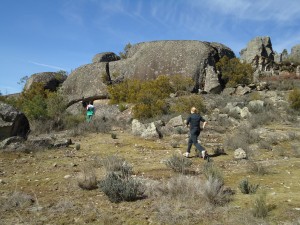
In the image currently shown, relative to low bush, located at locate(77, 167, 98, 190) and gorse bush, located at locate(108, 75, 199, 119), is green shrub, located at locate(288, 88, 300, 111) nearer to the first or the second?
gorse bush, located at locate(108, 75, 199, 119)

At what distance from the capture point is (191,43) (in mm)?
28500

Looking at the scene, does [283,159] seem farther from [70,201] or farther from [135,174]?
[70,201]

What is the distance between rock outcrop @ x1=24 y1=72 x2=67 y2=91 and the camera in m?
32.5

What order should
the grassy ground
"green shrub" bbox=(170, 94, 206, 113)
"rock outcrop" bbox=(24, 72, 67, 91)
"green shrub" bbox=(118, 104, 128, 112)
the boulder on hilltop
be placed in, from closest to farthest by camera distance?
the grassy ground < "green shrub" bbox=(170, 94, 206, 113) < "green shrub" bbox=(118, 104, 128, 112) < the boulder on hilltop < "rock outcrop" bbox=(24, 72, 67, 91)

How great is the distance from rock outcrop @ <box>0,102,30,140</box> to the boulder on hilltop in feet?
52.6

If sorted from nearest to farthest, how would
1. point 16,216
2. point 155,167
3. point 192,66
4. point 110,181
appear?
point 16,216, point 110,181, point 155,167, point 192,66

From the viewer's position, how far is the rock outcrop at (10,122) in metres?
11.9

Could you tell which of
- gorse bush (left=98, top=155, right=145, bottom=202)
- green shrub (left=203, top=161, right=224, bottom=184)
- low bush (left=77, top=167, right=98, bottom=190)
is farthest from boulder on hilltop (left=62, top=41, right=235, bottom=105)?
gorse bush (left=98, top=155, right=145, bottom=202)

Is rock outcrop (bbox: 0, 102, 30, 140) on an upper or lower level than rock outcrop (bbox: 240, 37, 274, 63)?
lower

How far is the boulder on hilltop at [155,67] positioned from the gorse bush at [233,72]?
30.1 inches

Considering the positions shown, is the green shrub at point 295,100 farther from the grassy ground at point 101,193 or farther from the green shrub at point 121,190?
the green shrub at point 121,190

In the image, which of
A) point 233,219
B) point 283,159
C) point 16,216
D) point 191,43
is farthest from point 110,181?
point 191,43

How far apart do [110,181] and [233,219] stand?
102 inches

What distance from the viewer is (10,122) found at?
12.1 meters
